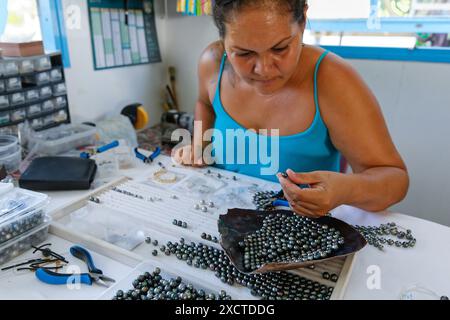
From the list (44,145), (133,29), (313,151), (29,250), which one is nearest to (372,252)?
(313,151)

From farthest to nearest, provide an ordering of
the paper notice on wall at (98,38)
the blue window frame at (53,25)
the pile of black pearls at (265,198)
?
the paper notice on wall at (98,38), the blue window frame at (53,25), the pile of black pearls at (265,198)

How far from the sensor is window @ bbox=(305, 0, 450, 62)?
149cm

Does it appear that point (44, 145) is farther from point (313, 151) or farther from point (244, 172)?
point (313, 151)

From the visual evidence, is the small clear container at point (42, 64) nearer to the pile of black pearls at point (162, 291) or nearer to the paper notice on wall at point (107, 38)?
the paper notice on wall at point (107, 38)

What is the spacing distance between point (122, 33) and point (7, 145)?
1014 millimetres

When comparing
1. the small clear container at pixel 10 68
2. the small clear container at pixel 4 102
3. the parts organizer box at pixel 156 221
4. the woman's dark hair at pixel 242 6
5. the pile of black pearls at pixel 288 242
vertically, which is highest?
the woman's dark hair at pixel 242 6

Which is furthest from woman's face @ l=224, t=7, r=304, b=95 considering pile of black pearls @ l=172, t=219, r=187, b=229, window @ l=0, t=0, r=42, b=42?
window @ l=0, t=0, r=42, b=42

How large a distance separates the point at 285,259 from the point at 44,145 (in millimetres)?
826

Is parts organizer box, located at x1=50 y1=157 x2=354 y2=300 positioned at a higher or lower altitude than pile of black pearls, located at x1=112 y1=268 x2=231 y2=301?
higher

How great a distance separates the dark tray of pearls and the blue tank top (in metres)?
0.27

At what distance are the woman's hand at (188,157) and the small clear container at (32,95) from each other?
1.77ft

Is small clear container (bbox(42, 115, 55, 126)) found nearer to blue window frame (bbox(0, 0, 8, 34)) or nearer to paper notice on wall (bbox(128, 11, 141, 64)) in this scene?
blue window frame (bbox(0, 0, 8, 34))

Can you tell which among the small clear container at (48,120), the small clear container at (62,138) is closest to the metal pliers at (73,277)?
the small clear container at (62,138)

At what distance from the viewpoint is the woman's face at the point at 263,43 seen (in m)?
0.67
